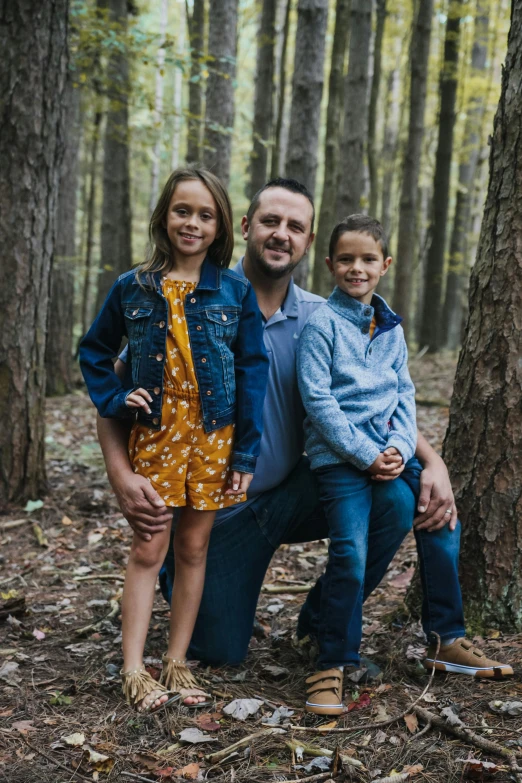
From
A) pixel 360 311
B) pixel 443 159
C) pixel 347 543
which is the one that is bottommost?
pixel 347 543

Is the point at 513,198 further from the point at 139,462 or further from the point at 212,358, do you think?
the point at 139,462

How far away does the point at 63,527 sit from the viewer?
5.02 metres

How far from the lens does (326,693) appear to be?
2691mm

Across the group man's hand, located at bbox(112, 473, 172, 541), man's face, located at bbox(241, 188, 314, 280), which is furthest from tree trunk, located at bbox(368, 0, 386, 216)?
man's hand, located at bbox(112, 473, 172, 541)

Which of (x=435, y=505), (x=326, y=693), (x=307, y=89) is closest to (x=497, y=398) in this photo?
(x=435, y=505)

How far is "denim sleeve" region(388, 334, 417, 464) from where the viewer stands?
292 centimetres

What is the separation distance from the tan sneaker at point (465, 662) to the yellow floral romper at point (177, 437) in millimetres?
1175

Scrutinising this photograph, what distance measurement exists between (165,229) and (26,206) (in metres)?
2.46

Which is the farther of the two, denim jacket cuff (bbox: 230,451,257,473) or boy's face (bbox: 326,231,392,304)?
boy's face (bbox: 326,231,392,304)

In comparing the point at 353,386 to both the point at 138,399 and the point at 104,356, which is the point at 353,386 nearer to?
the point at 138,399

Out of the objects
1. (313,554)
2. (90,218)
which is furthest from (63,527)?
(90,218)

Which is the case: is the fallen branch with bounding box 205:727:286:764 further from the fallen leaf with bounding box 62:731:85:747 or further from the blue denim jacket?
the blue denim jacket

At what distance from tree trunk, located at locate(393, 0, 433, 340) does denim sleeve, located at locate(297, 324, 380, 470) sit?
8872mm

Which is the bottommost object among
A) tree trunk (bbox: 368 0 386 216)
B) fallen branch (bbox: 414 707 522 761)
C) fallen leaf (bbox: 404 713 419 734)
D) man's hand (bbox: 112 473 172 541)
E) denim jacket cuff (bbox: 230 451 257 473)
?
fallen leaf (bbox: 404 713 419 734)
